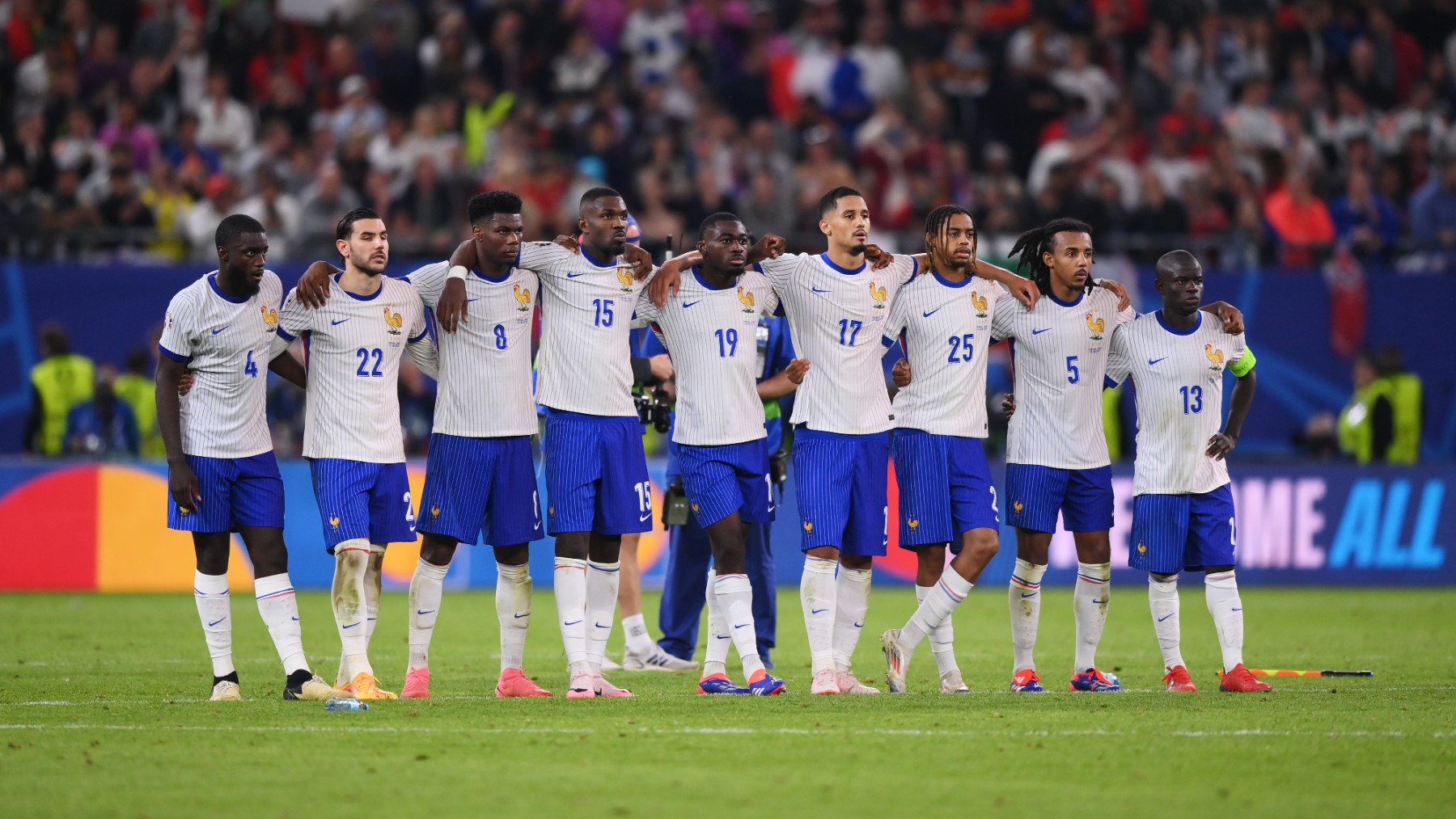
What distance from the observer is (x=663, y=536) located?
18609 millimetres

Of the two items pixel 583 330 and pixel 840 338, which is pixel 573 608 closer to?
pixel 583 330

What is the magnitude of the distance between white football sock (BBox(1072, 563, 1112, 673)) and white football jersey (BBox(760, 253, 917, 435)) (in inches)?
60.1

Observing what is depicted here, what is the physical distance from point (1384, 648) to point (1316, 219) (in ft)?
33.4

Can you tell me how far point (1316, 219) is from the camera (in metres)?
22.1

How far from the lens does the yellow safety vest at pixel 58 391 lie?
19.4 metres

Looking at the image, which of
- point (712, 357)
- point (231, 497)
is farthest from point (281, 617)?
point (712, 357)

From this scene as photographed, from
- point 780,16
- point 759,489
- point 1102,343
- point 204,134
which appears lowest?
point 759,489

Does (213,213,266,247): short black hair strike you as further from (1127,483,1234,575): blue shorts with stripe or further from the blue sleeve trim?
(1127,483,1234,575): blue shorts with stripe

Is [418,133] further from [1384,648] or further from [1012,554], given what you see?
[1384,648]

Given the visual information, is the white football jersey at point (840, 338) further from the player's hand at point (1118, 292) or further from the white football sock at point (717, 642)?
the player's hand at point (1118, 292)

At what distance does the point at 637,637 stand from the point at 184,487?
3700mm

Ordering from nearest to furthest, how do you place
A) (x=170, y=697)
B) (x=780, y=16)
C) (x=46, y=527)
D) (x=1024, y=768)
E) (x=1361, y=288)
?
(x=1024, y=768) < (x=170, y=697) < (x=46, y=527) < (x=1361, y=288) < (x=780, y=16)

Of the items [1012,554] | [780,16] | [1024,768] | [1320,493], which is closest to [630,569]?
[1024,768]

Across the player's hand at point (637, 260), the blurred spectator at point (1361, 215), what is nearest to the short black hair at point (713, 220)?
the player's hand at point (637, 260)
